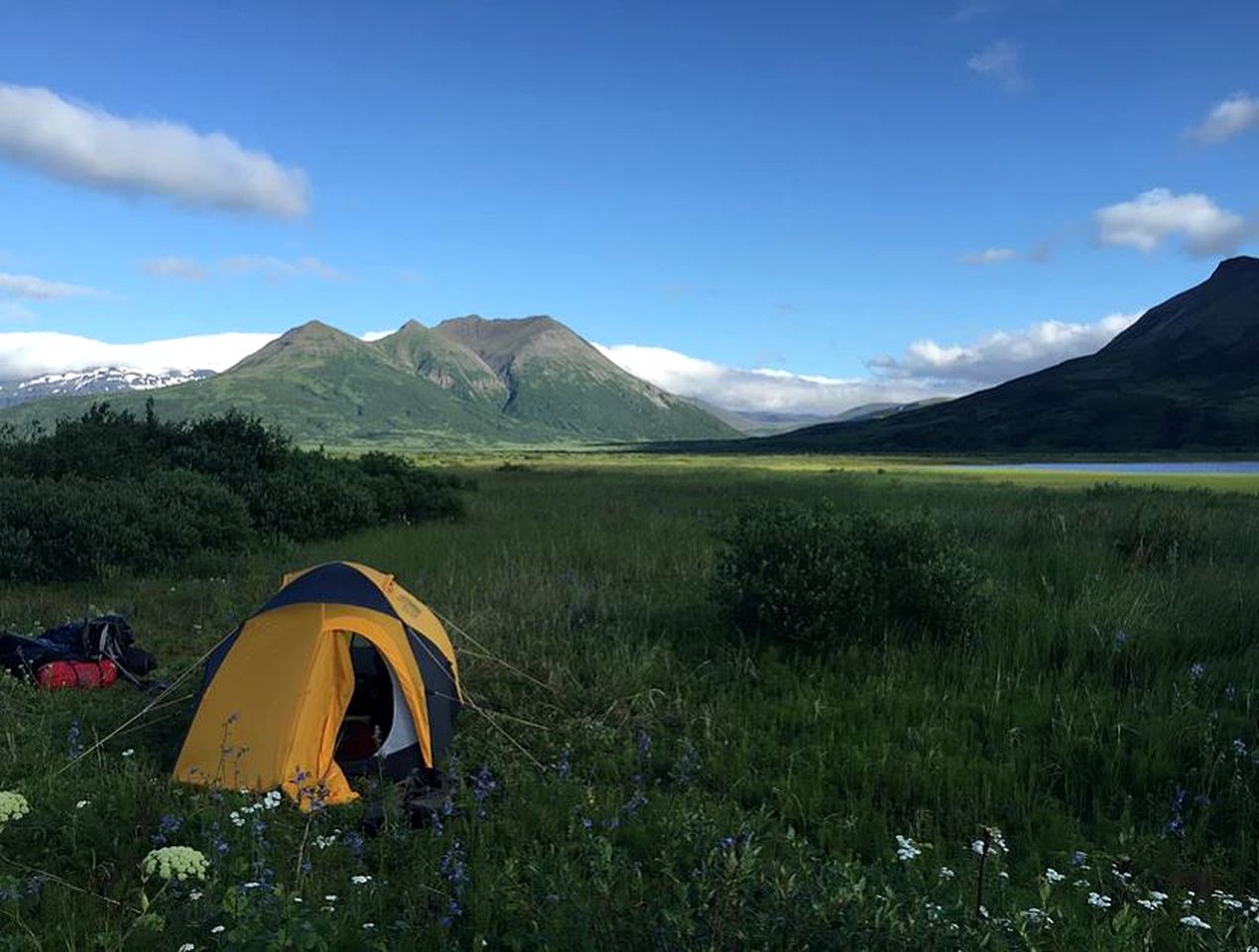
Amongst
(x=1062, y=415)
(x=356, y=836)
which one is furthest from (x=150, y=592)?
(x=1062, y=415)

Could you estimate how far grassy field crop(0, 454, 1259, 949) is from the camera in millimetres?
3424

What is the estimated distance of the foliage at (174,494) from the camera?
13305 mm

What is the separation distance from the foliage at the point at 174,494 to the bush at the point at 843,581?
34.6ft

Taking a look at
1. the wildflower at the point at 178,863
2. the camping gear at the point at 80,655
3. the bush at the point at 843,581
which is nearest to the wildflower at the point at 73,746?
the camping gear at the point at 80,655

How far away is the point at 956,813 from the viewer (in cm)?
521

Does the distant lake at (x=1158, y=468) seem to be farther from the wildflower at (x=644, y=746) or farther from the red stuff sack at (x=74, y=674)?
the red stuff sack at (x=74, y=674)

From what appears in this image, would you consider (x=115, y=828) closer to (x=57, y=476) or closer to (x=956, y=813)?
(x=956, y=813)

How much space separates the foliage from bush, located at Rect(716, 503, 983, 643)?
10535 mm

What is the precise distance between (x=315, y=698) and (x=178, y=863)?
202 cm

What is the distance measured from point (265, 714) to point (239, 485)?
575 inches

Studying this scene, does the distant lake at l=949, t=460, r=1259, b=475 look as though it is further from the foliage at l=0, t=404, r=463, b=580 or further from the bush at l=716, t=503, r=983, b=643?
the foliage at l=0, t=404, r=463, b=580

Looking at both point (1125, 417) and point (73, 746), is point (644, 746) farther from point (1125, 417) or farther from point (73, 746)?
point (1125, 417)

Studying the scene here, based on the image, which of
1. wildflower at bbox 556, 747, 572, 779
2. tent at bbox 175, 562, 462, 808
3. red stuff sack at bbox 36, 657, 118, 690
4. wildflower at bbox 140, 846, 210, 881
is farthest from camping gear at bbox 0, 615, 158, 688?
wildflower at bbox 556, 747, 572, 779

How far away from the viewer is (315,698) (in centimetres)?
609
